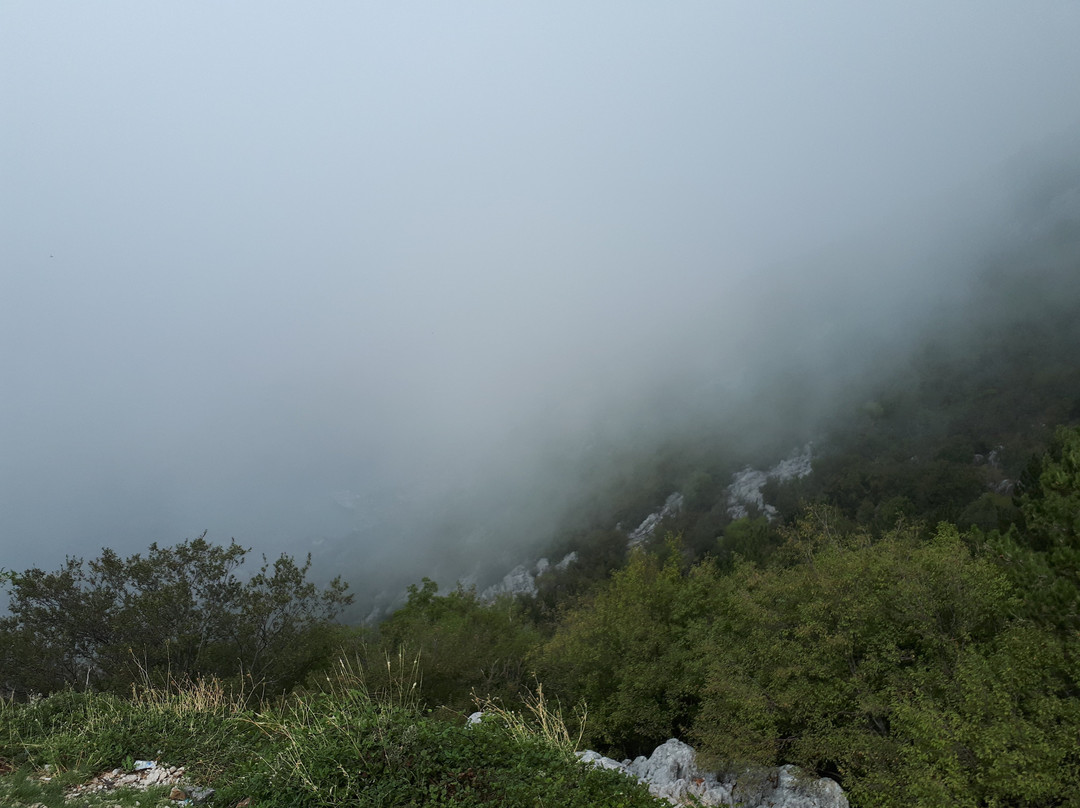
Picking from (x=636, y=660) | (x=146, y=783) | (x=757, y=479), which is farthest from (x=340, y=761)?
(x=757, y=479)

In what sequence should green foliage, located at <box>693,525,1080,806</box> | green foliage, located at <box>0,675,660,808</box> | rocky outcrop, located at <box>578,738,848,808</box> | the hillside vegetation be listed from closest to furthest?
green foliage, located at <box>0,675,660,808</box>, the hillside vegetation, green foliage, located at <box>693,525,1080,806</box>, rocky outcrop, located at <box>578,738,848,808</box>

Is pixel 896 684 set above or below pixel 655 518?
above

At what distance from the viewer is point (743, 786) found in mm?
16062

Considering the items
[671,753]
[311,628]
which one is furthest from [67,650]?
[671,753]

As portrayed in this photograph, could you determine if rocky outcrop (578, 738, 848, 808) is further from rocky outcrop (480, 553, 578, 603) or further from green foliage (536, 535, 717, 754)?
rocky outcrop (480, 553, 578, 603)

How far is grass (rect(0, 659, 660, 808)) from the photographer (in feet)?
25.1

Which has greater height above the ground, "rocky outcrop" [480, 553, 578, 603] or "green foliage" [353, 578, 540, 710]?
"green foliage" [353, 578, 540, 710]

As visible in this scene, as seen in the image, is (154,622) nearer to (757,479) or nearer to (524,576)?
(524,576)

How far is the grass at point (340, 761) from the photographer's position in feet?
25.1

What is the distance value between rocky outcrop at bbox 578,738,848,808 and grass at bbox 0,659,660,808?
6.45m

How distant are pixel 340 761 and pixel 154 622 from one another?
22.8 meters

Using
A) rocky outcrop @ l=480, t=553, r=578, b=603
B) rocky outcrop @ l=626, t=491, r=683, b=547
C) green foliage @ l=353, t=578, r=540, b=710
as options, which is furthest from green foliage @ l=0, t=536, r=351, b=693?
rocky outcrop @ l=626, t=491, r=683, b=547

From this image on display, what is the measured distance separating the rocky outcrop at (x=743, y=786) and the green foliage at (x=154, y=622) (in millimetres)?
16493

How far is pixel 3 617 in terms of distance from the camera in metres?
26.0
